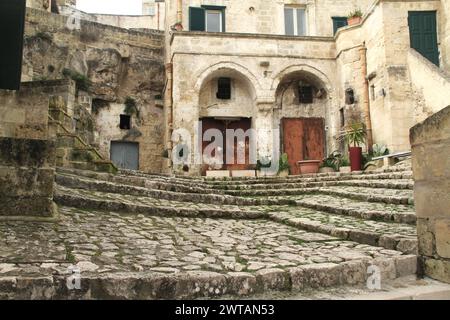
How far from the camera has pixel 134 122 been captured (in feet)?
64.8

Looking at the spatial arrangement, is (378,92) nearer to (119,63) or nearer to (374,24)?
(374,24)

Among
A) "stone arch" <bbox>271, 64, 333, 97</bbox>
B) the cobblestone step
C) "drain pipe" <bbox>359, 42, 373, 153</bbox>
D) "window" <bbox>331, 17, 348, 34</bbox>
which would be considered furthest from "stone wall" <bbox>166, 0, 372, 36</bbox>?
the cobblestone step

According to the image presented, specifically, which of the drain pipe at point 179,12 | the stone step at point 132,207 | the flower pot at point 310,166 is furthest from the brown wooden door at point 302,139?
the stone step at point 132,207

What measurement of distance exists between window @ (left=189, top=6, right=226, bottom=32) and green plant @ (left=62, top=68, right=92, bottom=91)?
5.74 meters

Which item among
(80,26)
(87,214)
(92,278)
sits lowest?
(92,278)

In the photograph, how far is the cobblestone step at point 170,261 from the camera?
95.7 inches

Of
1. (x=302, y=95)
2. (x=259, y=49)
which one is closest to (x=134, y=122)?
(x=259, y=49)

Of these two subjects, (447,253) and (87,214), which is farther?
(87,214)

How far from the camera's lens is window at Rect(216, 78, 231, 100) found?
58.9 feet

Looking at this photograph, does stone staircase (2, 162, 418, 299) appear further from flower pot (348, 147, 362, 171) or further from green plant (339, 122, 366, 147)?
green plant (339, 122, 366, 147)

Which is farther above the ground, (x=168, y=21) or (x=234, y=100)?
(x=168, y=21)

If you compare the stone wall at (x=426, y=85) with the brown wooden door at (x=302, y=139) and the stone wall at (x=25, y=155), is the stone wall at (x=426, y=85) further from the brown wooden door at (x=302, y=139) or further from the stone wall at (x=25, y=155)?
the stone wall at (x=25, y=155)

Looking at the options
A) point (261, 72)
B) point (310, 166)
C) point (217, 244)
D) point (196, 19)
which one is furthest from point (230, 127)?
point (217, 244)

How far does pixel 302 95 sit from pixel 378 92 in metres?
4.19
